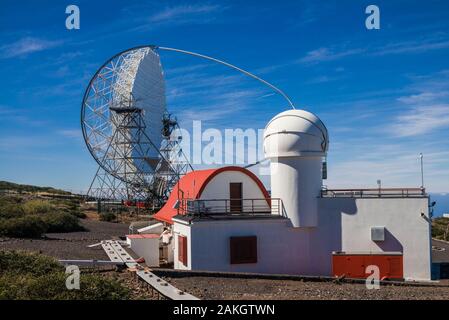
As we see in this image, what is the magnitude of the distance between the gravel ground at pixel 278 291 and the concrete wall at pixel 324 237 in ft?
13.6

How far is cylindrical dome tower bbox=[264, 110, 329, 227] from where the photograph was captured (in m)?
20.2

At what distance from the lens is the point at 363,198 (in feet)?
64.7

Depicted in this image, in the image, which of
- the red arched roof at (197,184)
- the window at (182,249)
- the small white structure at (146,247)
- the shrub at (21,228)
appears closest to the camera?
the window at (182,249)

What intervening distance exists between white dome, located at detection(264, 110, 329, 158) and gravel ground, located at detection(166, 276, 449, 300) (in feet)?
21.6

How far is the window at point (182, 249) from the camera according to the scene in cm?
1938

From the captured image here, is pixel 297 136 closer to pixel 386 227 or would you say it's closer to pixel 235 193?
pixel 235 193

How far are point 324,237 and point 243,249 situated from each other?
3.29m

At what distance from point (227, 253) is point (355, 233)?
493 centimetres

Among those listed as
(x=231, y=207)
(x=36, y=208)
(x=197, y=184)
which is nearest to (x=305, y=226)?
(x=231, y=207)

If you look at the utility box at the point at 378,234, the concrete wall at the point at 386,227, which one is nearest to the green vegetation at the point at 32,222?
the concrete wall at the point at 386,227

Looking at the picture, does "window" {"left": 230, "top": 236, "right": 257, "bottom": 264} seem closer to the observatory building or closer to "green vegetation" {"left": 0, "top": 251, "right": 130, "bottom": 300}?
the observatory building

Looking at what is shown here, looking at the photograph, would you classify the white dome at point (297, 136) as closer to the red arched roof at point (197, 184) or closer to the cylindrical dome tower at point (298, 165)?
the cylindrical dome tower at point (298, 165)
